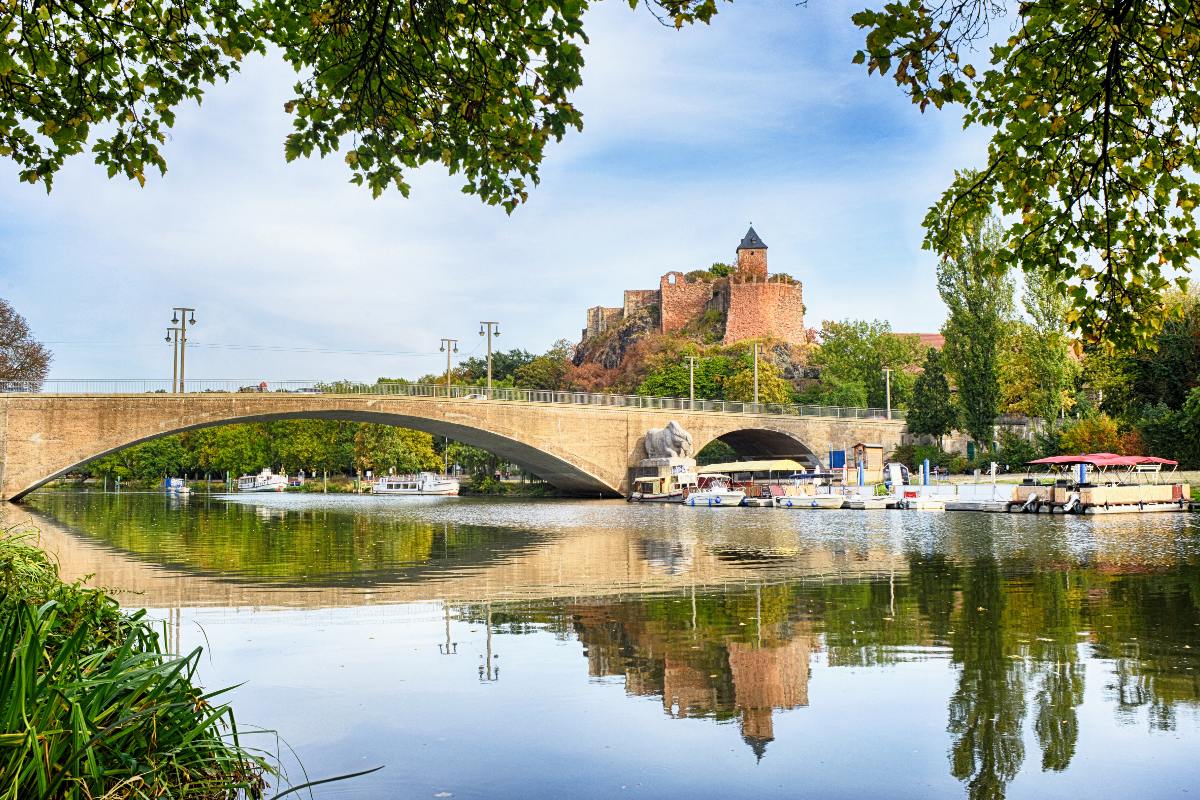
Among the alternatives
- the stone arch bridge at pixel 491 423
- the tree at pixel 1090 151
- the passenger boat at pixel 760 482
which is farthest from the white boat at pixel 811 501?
the tree at pixel 1090 151

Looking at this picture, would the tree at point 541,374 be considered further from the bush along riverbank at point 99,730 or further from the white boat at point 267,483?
the bush along riverbank at point 99,730

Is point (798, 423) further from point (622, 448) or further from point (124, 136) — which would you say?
point (124, 136)

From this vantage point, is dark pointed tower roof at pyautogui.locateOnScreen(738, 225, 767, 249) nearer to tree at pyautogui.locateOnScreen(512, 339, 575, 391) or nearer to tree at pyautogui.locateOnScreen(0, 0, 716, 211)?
tree at pyautogui.locateOnScreen(512, 339, 575, 391)

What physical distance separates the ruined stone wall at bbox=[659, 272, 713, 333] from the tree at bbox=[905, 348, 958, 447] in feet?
155

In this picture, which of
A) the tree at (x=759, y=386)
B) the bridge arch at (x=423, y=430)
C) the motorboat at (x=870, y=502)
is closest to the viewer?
the motorboat at (x=870, y=502)

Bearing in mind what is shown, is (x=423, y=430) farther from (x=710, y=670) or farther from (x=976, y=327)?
(x=710, y=670)

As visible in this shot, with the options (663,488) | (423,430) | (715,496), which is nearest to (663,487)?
(663,488)

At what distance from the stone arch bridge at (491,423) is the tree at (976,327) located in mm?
14505

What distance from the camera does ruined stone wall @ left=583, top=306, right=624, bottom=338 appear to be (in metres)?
114

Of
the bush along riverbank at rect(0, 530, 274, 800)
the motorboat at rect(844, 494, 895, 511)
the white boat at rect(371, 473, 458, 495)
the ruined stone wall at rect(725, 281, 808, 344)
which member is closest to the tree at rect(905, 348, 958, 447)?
the motorboat at rect(844, 494, 895, 511)

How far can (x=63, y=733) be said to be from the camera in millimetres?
3441

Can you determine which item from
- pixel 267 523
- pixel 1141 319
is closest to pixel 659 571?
pixel 1141 319

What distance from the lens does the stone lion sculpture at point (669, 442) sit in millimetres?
54844

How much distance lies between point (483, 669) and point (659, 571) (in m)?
7.84
